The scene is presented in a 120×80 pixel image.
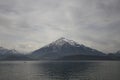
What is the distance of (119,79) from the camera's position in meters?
89.6

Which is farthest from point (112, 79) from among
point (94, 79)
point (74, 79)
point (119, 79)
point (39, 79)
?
point (39, 79)

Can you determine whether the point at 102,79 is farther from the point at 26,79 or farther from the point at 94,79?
the point at 26,79

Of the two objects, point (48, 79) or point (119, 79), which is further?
point (48, 79)

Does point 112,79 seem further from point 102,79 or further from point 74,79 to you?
point 74,79

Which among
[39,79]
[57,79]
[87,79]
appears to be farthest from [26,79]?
[87,79]

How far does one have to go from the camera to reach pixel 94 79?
9094 cm

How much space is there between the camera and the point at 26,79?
96.2m

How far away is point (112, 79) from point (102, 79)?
15.6 ft

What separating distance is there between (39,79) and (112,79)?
120ft

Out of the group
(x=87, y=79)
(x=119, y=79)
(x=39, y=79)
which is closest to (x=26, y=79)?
(x=39, y=79)

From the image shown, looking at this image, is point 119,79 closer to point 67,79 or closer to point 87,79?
point 87,79

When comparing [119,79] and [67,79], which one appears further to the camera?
[67,79]

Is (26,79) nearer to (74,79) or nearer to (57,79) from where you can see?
(57,79)

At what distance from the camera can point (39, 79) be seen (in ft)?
317
